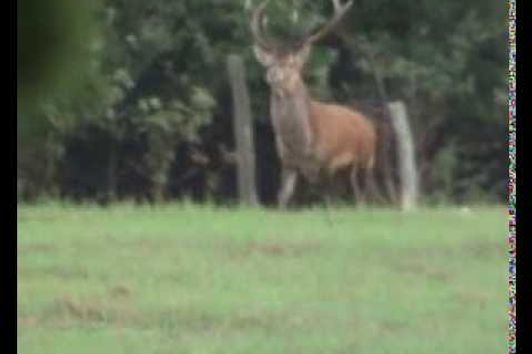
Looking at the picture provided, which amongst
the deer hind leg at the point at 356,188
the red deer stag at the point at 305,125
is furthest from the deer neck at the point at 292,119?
the deer hind leg at the point at 356,188

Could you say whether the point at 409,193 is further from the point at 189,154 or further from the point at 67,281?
the point at 67,281

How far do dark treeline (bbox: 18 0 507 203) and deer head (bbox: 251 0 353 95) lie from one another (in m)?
0.02

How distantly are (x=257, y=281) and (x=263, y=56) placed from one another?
64 cm

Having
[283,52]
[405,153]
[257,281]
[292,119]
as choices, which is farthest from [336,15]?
[257,281]

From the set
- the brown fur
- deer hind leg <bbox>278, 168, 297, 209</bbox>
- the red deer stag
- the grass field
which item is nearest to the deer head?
the red deer stag

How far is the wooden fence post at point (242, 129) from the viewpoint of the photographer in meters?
4.46

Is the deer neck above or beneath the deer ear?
beneath

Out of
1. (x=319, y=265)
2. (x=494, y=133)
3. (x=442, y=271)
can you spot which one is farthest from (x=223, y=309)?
(x=494, y=133)

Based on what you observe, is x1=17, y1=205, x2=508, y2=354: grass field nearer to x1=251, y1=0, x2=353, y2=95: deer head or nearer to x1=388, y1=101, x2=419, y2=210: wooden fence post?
x1=388, y1=101, x2=419, y2=210: wooden fence post

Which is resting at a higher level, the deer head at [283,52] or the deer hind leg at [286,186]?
the deer head at [283,52]

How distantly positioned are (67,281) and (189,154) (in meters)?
0.50

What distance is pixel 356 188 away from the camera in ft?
14.9

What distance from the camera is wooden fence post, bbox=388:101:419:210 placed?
4.49 meters

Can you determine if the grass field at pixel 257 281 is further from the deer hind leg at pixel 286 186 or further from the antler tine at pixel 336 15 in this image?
the antler tine at pixel 336 15
